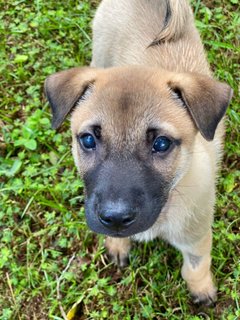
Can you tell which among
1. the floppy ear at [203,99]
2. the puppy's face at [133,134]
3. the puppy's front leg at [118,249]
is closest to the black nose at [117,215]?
the puppy's face at [133,134]

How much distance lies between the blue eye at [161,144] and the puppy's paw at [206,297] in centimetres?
142

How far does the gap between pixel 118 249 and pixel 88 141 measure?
1339 millimetres

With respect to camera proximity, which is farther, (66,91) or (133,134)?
(66,91)

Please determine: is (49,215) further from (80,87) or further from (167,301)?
(80,87)

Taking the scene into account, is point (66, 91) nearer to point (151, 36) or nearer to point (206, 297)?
point (151, 36)

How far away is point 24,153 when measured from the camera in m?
5.12

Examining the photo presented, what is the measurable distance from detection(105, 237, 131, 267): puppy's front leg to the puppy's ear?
1259mm

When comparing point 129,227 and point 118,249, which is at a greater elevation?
point 129,227

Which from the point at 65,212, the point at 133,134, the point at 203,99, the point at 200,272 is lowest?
the point at 65,212

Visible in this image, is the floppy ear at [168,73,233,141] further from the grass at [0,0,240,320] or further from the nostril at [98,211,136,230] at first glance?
the grass at [0,0,240,320]

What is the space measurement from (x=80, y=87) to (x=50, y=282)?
1680mm

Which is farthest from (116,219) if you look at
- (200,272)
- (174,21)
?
(174,21)

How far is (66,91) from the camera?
3.55 m

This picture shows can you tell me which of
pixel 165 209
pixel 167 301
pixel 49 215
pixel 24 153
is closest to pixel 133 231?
pixel 165 209
